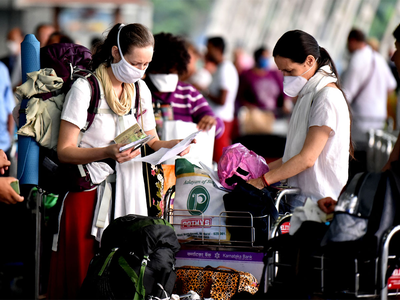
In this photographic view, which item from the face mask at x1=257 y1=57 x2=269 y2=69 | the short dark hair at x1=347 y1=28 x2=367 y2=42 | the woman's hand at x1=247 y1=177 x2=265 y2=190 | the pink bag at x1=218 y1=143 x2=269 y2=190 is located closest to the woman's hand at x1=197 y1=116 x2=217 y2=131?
the pink bag at x1=218 y1=143 x2=269 y2=190

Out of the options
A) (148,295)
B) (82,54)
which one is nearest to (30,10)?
(82,54)

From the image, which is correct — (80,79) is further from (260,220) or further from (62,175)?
(260,220)

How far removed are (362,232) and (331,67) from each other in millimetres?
1259

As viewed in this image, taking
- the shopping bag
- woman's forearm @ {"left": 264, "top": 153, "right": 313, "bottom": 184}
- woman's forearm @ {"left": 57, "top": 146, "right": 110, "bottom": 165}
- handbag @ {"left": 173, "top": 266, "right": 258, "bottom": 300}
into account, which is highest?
woman's forearm @ {"left": 57, "top": 146, "right": 110, "bottom": 165}

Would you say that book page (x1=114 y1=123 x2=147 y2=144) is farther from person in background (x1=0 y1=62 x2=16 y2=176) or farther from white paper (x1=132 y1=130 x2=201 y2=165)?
person in background (x1=0 y1=62 x2=16 y2=176)

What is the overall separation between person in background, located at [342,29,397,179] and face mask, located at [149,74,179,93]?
4.39 meters

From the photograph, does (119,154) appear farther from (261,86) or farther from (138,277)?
(261,86)

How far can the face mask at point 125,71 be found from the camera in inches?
125

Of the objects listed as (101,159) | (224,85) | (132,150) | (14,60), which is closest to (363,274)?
(132,150)

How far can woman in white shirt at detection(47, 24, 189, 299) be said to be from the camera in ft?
10.3

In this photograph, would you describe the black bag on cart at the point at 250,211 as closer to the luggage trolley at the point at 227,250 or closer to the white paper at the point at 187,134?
the luggage trolley at the point at 227,250

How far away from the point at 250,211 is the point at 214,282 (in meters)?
0.44

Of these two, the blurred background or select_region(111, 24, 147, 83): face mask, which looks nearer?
select_region(111, 24, 147, 83): face mask

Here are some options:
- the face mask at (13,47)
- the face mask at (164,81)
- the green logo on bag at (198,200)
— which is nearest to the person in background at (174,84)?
the face mask at (164,81)
